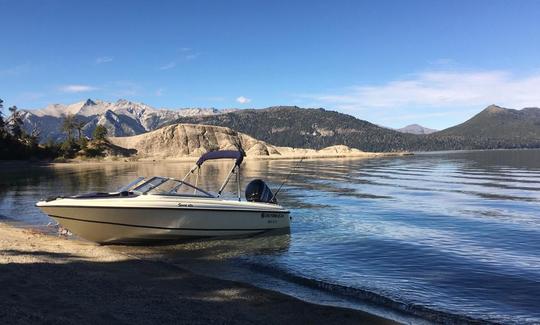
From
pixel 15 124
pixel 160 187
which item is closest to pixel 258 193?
pixel 160 187

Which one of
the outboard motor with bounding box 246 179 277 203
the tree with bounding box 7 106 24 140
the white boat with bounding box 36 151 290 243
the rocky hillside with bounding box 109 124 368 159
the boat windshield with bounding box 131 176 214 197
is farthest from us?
the rocky hillside with bounding box 109 124 368 159

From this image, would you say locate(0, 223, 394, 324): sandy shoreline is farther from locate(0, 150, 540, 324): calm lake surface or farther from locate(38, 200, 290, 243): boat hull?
locate(38, 200, 290, 243): boat hull

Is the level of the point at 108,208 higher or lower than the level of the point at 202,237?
higher

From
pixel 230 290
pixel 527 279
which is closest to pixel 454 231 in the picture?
pixel 527 279

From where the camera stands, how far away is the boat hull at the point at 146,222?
14.3 m

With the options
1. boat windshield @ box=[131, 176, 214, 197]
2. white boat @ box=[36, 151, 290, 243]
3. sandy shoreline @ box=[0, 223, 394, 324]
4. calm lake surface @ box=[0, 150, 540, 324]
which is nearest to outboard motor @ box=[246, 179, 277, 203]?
white boat @ box=[36, 151, 290, 243]

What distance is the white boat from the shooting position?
1422cm

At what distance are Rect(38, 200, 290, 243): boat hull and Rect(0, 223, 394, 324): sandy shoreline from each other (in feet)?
5.99

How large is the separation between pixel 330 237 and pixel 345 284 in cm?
603

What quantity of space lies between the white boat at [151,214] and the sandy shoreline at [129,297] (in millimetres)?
1864

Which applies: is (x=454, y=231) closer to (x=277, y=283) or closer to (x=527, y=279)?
(x=527, y=279)

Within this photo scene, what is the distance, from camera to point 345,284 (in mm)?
11047

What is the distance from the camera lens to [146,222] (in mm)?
14742

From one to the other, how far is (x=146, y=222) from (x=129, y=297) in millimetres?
5950
